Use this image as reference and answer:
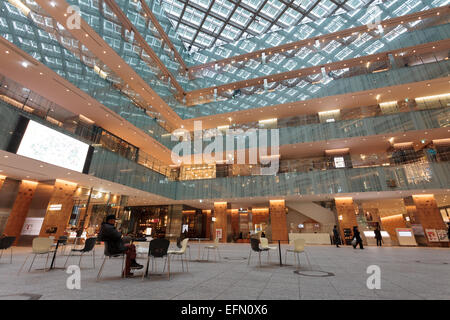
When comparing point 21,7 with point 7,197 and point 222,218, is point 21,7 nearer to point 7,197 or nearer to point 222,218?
→ point 7,197

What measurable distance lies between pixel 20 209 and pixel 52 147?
5905 millimetres

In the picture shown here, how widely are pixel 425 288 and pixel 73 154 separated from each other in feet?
48.7

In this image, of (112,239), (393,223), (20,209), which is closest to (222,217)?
(20,209)

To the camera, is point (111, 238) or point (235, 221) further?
point (235, 221)

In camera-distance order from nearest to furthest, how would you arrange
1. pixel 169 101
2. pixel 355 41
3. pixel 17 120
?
pixel 17 120 → pixel 355 41 → pixel 169 101

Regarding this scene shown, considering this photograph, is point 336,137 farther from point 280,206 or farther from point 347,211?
point 280,206

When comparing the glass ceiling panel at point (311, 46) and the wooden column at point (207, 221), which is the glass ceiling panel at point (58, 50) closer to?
the glass ceiling panel at point (311, 46)

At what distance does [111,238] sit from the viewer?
4512mm

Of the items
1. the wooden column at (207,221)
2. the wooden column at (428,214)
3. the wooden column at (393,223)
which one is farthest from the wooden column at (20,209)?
the wooden column at (393,223)

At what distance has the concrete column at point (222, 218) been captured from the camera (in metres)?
20.4
